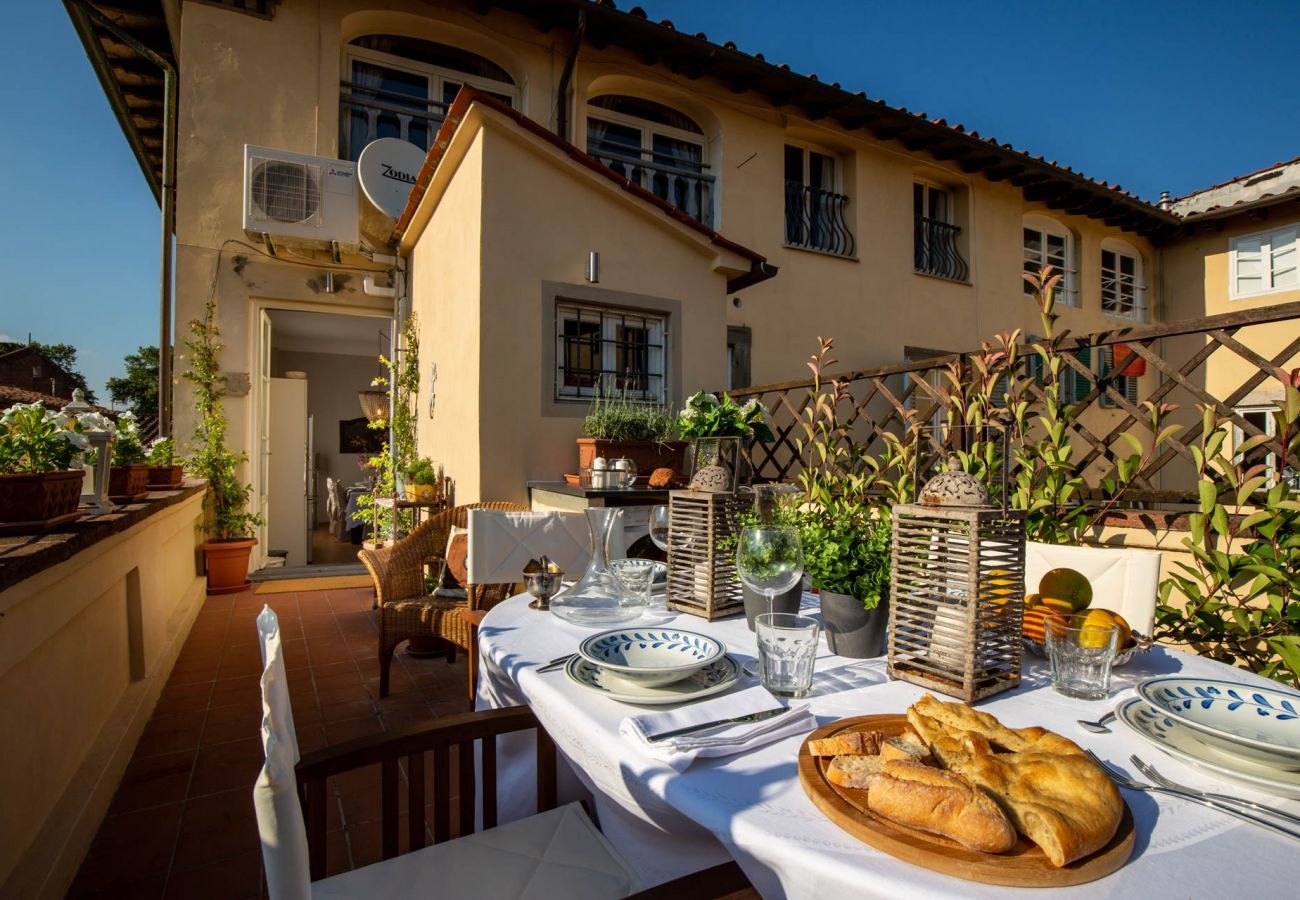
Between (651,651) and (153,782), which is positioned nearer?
(651,651)

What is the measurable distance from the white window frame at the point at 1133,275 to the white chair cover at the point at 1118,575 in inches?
380

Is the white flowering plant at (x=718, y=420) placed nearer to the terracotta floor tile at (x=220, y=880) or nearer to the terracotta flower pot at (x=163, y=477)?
the terracotta floor tile at (x=220, y=880)

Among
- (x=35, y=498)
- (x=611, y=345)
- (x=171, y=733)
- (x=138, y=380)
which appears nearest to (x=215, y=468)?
(x=171, y=733)

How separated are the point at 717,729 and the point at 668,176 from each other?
670 cm

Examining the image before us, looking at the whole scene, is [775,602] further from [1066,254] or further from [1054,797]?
[1066,254]

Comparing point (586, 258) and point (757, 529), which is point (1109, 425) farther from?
point (757, 529)

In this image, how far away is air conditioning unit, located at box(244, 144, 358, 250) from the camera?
5037 mm

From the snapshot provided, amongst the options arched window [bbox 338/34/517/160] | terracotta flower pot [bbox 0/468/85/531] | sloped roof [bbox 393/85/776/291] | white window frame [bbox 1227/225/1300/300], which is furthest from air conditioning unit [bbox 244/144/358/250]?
white window frame [bbox 1227/225/1300/300]

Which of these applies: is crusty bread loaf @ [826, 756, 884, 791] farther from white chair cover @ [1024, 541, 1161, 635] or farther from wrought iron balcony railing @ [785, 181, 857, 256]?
wrought iron balcony railing @ [785, 181, 857, 256]

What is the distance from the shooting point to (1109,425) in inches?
345

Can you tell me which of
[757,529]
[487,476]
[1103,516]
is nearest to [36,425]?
[487,476]

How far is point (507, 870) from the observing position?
1.13 metres

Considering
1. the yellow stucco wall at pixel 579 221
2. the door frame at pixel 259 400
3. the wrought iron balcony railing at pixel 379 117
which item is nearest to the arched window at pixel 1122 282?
the yellow stucco wall at pixel 579 221

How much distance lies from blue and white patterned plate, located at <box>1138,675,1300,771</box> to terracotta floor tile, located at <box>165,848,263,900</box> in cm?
216
